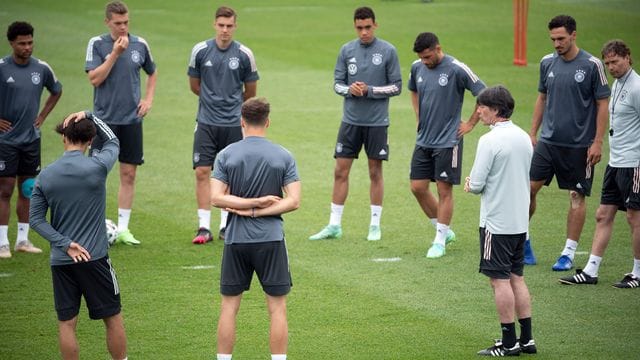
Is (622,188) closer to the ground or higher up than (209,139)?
closer to the ground

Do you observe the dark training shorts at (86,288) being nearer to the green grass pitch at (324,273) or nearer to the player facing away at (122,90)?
the green grass pitch at (324,273)

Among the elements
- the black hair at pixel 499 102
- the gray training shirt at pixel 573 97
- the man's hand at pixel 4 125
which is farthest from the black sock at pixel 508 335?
the man's hand at pixel 4 125

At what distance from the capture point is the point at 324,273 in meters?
11.4

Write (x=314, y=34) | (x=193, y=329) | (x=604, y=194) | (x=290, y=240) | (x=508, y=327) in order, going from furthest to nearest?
(x=314, y=34) → (x=290, y=240) → (x=604, y=194) → (x=193, y=329) → (x=508, y=327)

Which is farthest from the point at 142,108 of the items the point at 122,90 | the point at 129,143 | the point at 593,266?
the point at 593,266

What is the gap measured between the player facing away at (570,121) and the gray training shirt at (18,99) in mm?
5735

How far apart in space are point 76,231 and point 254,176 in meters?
1.42

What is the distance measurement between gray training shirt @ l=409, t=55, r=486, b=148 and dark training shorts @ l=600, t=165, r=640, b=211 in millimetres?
1888

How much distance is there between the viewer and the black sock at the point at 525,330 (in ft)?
28.9

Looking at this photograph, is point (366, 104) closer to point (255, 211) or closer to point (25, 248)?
point (25, 248)

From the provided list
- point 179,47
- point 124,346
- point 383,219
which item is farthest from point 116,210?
point 179,47

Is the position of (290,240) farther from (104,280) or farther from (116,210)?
(104,280)

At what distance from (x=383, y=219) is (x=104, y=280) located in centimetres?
622

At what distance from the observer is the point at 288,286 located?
820 centimetres
